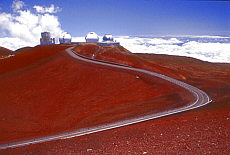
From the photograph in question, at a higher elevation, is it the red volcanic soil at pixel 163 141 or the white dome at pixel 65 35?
the white dome at pixel 65 35

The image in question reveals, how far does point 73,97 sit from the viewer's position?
27422mm

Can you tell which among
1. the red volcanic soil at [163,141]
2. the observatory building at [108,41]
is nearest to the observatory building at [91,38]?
the observatory building at [108,41]

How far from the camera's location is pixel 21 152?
40.5 feet

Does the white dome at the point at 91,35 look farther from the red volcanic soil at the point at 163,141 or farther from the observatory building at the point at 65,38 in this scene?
the red volcanic soil at the point at 163,141

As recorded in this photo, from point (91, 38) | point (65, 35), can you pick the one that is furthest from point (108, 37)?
point (65, 35)

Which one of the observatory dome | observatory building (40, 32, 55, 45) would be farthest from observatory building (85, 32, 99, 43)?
observatory building (40, 32, 55, 45)

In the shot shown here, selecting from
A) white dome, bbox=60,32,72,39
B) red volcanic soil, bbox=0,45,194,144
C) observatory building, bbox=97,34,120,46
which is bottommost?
red volcanic soil, bbox=0,45,194,144

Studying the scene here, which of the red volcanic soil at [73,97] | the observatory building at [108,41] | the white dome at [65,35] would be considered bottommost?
the red volcanic soil at [73,97]

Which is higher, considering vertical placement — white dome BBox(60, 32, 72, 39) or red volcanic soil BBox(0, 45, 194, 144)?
white dome BBox(60, 32, 72, 39)

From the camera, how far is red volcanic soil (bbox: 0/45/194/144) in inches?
800

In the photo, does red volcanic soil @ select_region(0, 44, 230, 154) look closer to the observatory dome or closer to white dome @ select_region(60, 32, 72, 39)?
the observatory dome

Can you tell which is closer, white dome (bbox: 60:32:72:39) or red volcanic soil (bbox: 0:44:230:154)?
red volcanic soil (bbox: 0:44:230:154)

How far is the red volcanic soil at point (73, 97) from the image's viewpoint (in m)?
20.3

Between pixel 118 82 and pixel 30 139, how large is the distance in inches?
706
